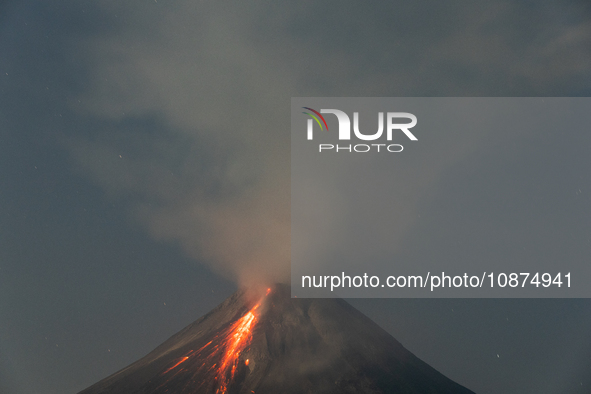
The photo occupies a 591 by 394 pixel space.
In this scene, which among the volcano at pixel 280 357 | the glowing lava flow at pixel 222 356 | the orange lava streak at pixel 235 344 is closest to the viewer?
the volcano at pixel 280 357

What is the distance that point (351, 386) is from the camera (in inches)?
1251

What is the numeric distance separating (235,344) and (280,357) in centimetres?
558

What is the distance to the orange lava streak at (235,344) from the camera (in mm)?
33031

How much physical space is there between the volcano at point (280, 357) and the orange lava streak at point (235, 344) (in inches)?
3.9

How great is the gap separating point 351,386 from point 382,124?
24.0m

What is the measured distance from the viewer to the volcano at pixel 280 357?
1268 inches

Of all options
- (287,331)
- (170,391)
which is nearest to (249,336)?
(287,331)

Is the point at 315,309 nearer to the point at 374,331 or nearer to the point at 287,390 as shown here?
the point at 374,331

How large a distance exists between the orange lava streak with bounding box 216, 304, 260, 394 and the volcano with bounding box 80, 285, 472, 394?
0.10 metres

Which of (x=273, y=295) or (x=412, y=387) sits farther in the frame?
(x=273, y=295)

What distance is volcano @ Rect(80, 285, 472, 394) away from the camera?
32219mm

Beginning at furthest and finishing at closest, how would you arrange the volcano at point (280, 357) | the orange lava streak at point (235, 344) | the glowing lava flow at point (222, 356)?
the orange lava streak at point (235, 344) → the glowing lava flow at point (222, 356) → the volcano at point (280, 357)

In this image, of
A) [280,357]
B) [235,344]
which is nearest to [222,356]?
[235,344]

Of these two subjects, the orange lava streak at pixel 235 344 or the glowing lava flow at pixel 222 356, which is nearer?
the glowing lava flow at pixel 222 356
